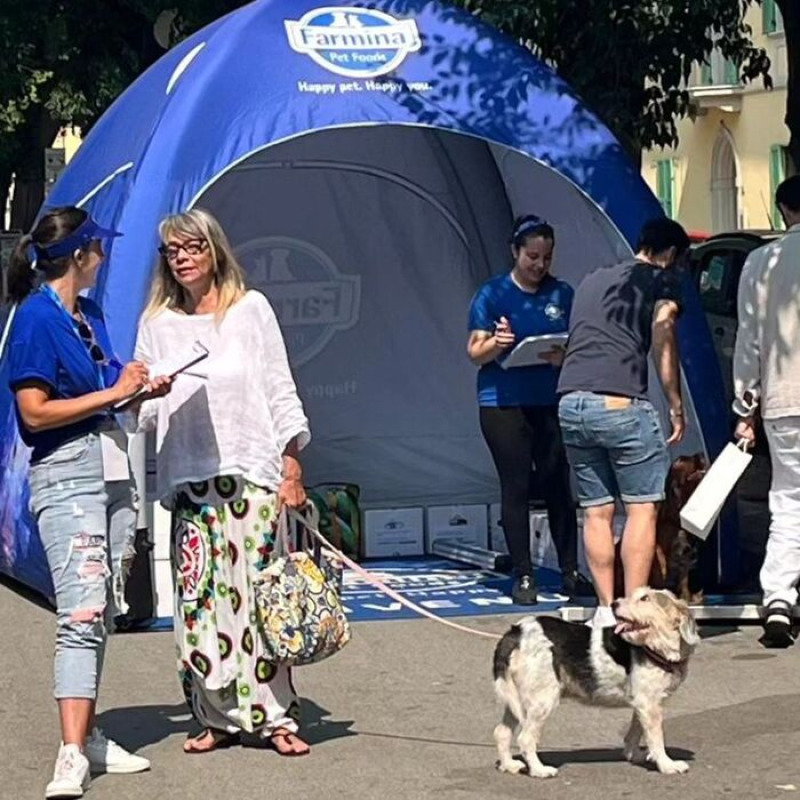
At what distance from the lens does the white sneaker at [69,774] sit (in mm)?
6332

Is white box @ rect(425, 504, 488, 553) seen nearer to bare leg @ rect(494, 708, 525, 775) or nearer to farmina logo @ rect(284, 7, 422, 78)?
farmina logo @ rect(284, 7, 422, 78)

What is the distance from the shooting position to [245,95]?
1002 cm

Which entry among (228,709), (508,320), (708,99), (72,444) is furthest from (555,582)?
(708,99)

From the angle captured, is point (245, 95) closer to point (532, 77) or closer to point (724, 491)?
point (532, 77)

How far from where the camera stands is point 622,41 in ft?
43.8

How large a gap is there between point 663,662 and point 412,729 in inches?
48.4

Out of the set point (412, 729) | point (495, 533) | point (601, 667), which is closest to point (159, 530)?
point (495, 533)

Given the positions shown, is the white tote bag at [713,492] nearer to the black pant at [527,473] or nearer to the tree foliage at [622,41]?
the black pant at [527,473]

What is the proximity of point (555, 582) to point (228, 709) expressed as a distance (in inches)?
142

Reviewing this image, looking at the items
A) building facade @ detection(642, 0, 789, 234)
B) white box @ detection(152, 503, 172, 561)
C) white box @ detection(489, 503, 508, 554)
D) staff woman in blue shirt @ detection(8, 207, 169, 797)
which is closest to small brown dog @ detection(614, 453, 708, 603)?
white box @ detection(489, 503, 508, 554)

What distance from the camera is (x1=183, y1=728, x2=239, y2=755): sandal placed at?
6930mm

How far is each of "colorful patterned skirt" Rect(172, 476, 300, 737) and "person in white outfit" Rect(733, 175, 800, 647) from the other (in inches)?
105

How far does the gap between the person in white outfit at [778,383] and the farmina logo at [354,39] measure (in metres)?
2.37

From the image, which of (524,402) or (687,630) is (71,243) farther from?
(524,402)
